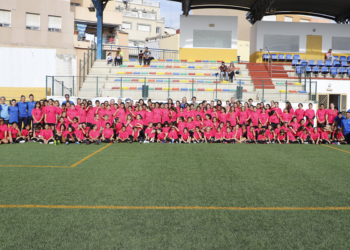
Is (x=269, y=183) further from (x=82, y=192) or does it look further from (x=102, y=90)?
(x=102, y=90)

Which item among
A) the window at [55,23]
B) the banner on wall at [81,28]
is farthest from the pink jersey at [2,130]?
the banner on wall at [81,28]

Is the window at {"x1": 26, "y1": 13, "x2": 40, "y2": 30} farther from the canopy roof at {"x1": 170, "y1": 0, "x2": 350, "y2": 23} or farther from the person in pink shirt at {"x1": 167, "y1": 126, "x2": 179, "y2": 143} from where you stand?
the person in pink shirt at {"x1": 167, "y1": 126, "x2": 179, "y2": 143}

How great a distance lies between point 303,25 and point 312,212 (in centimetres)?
2555

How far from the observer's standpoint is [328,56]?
2591 cm

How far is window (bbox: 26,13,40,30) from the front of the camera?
27.0 meters

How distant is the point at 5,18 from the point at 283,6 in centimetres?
2349

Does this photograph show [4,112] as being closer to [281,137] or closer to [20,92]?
[281,137]

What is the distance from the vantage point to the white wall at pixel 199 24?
26.0 metres

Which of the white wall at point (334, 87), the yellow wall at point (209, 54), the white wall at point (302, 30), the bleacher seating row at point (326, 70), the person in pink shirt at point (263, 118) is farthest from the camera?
the white wall at point (302, 30)

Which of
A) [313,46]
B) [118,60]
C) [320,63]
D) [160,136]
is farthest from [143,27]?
[160,136]

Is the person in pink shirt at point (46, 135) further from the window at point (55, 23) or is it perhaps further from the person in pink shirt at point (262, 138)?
the window at point (55, 23)

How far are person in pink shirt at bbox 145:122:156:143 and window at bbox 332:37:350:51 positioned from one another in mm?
21425

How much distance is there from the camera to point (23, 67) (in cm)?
2544

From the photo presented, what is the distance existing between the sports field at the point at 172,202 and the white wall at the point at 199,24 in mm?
18868
